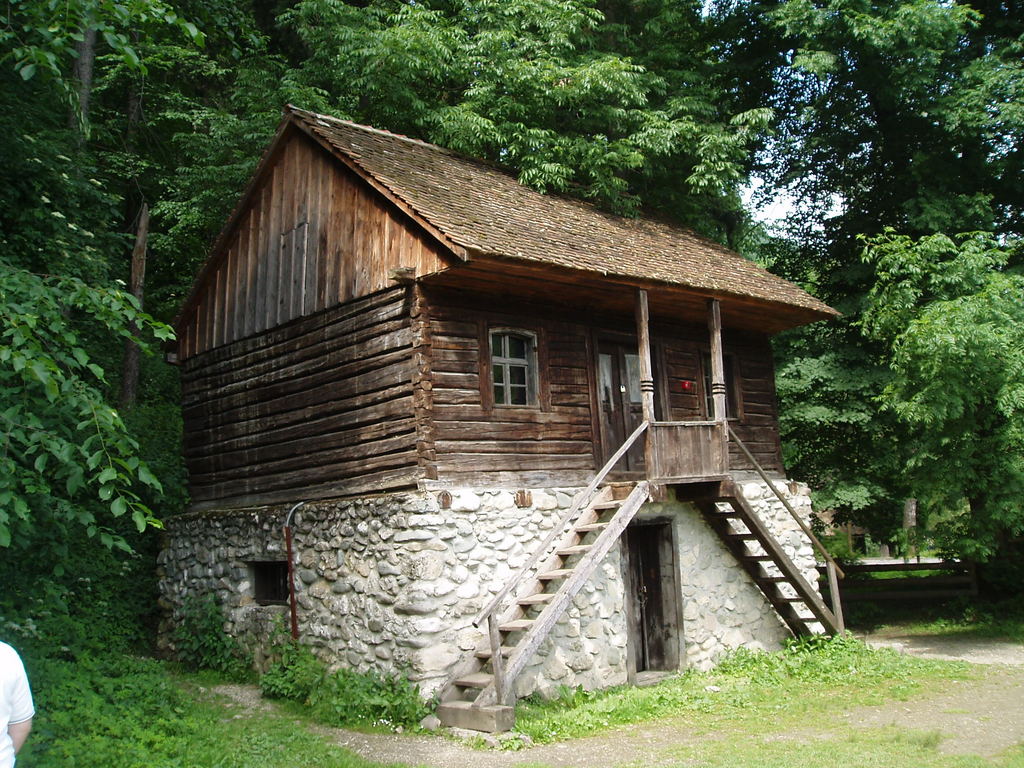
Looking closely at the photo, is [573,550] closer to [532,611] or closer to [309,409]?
[532,611]

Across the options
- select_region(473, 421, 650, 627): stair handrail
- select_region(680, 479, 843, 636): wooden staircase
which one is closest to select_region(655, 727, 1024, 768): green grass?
select_region(473, 421, 650, 627): stair handrail

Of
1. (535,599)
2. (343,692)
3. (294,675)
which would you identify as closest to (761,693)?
(535,599)

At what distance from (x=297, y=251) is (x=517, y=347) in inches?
138

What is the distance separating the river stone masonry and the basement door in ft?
0.59

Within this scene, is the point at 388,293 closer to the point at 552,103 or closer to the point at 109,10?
the point at 109,10

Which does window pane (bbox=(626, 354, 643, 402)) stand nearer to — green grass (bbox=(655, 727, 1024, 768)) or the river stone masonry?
the river stone masonry

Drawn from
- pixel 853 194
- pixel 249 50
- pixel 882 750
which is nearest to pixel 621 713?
pixel 882 750

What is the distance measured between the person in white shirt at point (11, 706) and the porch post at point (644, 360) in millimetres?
8383

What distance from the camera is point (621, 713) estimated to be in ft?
34.2

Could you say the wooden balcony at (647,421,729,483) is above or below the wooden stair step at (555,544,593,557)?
above

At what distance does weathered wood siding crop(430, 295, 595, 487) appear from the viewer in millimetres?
11180

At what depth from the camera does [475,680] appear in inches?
388

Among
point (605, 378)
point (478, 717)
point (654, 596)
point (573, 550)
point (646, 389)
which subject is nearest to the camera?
point (478, 717)

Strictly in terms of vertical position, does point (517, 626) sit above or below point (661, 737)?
above
